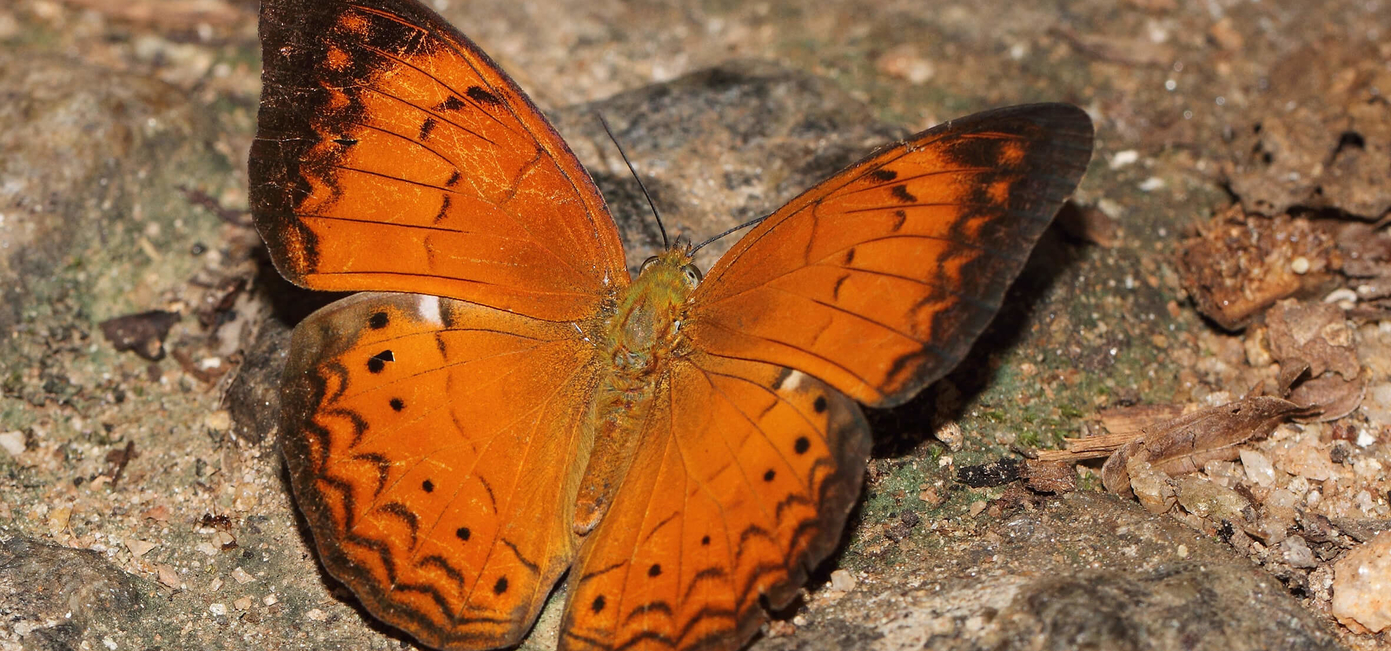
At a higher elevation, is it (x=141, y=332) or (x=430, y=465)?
(x=430, y=465)

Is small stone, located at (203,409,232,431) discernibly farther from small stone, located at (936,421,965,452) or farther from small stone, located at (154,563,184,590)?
small stone, located at (936,421,965,452)

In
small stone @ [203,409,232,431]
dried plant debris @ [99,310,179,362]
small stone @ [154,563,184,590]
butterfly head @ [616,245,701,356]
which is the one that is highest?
butterfly head @ [616,245,701,356]

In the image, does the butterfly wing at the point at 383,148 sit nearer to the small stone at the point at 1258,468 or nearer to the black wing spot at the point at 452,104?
the black wing spot at the point at 452,104

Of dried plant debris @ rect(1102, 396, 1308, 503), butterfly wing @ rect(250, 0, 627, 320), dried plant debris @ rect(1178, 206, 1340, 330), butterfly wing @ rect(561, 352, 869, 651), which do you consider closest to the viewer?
butterfly wing @ rect(561, 352, 869, 651)

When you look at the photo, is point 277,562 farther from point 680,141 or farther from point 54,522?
point 680,141

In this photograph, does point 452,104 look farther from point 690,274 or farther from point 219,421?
point 219,421

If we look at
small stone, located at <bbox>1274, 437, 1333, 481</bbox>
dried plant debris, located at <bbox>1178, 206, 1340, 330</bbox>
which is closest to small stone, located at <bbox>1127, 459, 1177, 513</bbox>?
small stone, located at <bbox>1274, 437, 1333, 481</bbox>

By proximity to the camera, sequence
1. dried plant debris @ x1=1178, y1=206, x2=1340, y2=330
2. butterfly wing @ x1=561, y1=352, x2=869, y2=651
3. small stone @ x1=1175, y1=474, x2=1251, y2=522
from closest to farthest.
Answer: butterfly wing @ x1=561, y1=352, x2=869, y2=651 < small stone @ x1=1175, y1=474, x2=1251, y2=522 < dried plant debris @ x1=1178, y1=206, x2=1340, y2=330

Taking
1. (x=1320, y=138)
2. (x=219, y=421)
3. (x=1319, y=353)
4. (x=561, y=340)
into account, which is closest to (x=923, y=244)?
(x=561, y=340)
